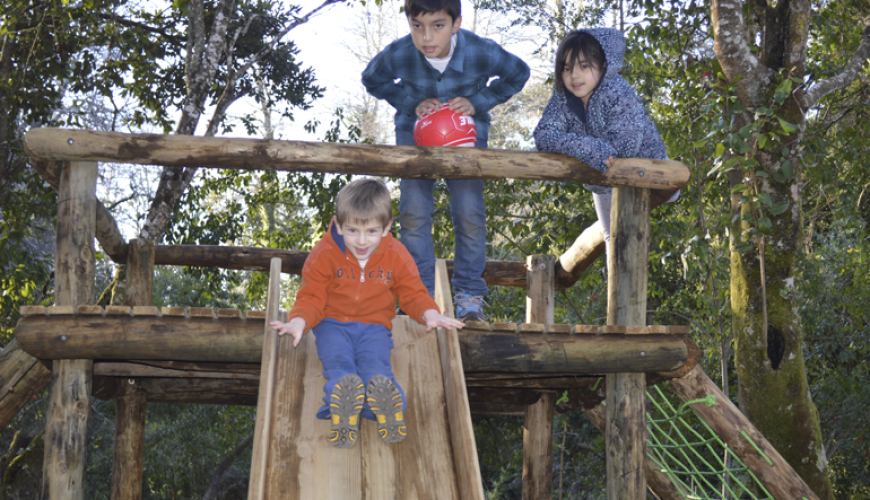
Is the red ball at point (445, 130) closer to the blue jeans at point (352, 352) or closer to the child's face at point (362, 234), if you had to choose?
the child's face at point (362, 234)

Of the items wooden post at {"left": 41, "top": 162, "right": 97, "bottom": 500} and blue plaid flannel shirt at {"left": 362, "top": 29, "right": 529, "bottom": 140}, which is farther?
blue plaid flannel shirt at {"left": 362, "top": 29, "right": 529, "bottom": 140}

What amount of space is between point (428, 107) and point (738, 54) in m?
2.51

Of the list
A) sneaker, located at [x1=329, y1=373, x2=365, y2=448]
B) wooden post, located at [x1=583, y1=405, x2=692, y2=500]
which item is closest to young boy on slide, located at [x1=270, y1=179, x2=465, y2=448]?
sneaker, located at [x1=329, y1=373, x2=365, y2=448]

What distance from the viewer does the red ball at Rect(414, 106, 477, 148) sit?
3.70 meters

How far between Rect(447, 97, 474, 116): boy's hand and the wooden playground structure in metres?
0.62

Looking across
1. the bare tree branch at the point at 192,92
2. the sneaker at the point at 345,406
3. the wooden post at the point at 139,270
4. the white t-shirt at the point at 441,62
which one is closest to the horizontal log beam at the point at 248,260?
the wooden post at the point at 139,270

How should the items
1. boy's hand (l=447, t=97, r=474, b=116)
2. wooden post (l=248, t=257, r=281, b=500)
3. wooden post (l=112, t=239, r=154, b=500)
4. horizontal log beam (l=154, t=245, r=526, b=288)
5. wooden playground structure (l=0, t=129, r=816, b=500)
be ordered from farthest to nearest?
horizontal log beam (l=154, t=245, r=526, b=288) < wooden post (l=112, t=239, r=154, b=500) < boy's hand (l=447, t=97, r=474, b=116) < wooden playground structure (l=0, t=129, r=816, b=500) < wooden post (l=248, t=257, r=281, b=500)

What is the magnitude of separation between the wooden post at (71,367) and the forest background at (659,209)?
3229mm

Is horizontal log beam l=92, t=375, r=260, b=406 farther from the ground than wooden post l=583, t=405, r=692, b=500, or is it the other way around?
horizontal log beam l=92, t=375, r=260, b=406

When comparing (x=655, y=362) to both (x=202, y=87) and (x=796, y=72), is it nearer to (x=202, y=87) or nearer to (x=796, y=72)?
(x=796, y=72)

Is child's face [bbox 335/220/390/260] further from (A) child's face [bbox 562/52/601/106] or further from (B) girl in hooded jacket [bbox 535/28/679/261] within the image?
(A) child's face [bbox 562/52/601/106]

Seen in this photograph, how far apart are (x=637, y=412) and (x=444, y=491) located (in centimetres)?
117

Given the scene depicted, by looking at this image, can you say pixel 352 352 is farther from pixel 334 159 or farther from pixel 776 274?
pixel 776 274

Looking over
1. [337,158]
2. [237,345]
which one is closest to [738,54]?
[337,158]
